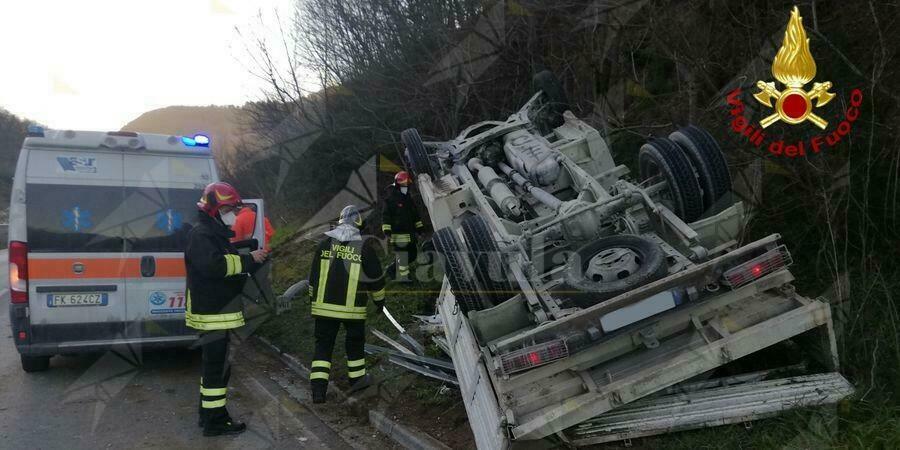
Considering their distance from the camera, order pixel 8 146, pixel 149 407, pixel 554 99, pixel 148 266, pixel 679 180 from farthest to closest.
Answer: pixel 8 146, pixel 554 99, pixel 148 266, pixel 149 407, pixel 679 180

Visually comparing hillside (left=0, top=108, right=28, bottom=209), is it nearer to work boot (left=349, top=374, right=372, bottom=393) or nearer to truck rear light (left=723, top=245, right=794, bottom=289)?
work boot (left=349, top=374, right=372, bottom=393)

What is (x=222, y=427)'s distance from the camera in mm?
5137

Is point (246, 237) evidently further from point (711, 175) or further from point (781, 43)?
point (781, 43)

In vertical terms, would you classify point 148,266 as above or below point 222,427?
above

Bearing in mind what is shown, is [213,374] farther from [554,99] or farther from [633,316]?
[554,99]

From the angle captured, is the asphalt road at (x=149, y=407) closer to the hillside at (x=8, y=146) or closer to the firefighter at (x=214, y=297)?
the firefighter at (x=214, y=297)

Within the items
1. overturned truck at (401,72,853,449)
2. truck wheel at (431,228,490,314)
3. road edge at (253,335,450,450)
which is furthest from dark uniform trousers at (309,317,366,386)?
truck wheel at (431,228,490,314)

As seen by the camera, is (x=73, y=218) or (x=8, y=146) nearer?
(x=73, y=218)

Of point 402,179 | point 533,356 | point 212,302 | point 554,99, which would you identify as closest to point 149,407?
point 212,302

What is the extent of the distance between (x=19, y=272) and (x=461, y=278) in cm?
405

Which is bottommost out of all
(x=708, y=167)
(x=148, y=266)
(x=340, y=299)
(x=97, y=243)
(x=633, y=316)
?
(x=633, y=316)

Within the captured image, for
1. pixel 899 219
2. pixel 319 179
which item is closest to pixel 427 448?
pixel 899 219

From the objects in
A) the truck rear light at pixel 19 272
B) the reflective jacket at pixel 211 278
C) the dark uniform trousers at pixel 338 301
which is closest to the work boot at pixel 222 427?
the reflective jacket at pixel 211 278

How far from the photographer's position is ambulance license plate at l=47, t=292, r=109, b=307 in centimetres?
625
